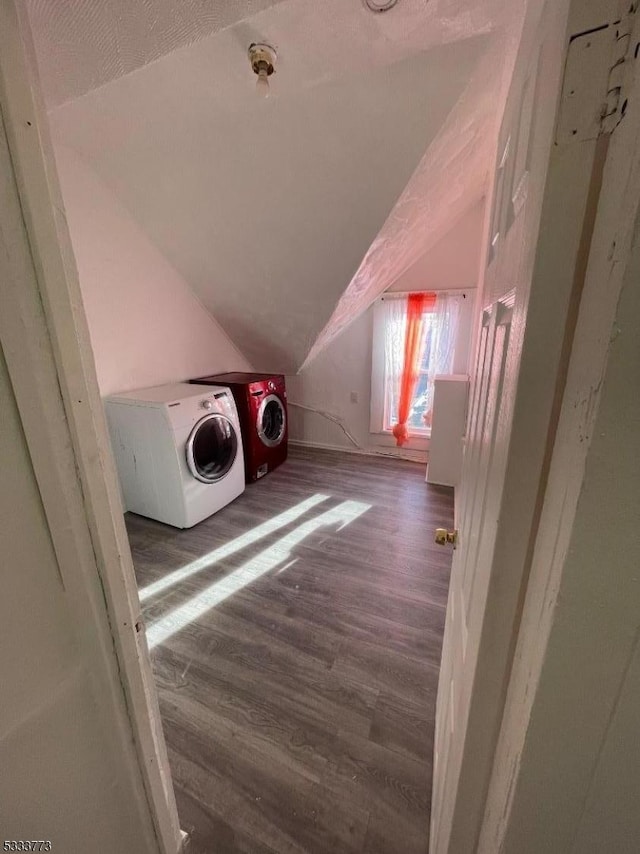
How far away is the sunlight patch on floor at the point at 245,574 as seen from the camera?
1571mm

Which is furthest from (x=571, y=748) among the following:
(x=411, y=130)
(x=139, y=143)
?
(x=139, y=143)

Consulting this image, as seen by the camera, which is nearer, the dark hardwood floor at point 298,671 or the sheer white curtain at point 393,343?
the dark hardwood floor at point 298,671

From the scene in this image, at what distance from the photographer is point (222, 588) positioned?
1791mm

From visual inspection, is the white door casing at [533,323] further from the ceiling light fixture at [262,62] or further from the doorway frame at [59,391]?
the ceiling light fixture at [262,62]

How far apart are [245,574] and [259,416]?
4.90 feet

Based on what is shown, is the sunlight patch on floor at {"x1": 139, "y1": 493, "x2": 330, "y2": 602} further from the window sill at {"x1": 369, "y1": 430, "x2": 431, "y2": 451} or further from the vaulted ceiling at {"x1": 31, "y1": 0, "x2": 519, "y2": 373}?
the vaulted ceiling at {"x1": 31, "y1": 0, "x2": 519, "y2": 373}

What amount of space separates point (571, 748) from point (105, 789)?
86 centimetres

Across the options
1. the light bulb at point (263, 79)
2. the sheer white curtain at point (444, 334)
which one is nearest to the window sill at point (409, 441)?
the sheer white curtain at point (444, 334)

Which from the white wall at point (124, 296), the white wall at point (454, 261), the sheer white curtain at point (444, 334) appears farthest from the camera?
the sheer white curtain at point (444, 334)

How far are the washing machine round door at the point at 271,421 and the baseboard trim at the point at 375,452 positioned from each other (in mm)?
677

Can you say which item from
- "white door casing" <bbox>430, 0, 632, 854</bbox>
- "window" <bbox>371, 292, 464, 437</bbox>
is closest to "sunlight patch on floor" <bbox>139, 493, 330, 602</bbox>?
"window" <bbox>371, 292, 464, 437</bbox>

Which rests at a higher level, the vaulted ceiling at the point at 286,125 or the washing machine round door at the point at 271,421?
the vaulted ceiling at the point at 286,125

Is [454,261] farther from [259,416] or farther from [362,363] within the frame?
[259,416]

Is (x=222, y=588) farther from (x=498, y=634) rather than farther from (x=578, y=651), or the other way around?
(x=578, y=651)
